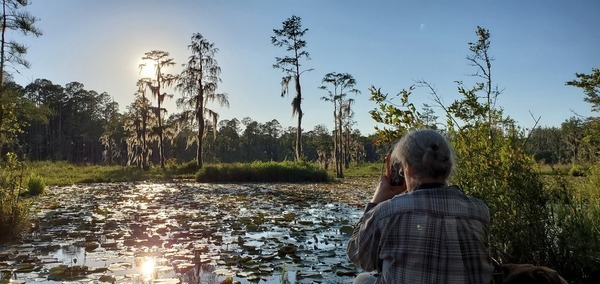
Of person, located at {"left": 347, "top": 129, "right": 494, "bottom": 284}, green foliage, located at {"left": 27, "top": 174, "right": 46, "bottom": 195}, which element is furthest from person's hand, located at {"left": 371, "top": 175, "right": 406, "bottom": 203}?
green foliage, located at {"left": 27, "top": 174, "right": 46, "bottom": 195}

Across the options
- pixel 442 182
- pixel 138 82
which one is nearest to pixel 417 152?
pixel 442 182

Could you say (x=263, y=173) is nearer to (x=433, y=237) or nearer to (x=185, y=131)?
(x=433, y=237)

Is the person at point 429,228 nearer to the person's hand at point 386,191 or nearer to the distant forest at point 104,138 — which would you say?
the person's hand at point 386,191

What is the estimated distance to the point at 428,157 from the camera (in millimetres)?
1934

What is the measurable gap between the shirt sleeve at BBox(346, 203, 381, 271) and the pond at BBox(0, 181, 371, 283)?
138cm

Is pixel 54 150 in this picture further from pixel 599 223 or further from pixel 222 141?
pixel 599 223

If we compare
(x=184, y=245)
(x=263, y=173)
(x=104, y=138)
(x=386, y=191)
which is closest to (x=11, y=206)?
(x=184, y=245)

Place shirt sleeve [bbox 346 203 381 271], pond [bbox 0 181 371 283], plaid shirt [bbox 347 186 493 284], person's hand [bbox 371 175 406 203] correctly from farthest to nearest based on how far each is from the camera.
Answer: pond [bbox 0 181 371 283], person's hand [bbox 371 175 406 203], shirt sleeve [bbox 346 203 381 271], plaid shirt [bbox 347 186 493 284]

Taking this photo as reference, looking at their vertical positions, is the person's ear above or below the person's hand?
above

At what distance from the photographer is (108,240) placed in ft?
21.5

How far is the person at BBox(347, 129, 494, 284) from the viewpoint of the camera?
6.07 ft

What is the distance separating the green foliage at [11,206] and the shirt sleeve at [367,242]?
6461 millimetres

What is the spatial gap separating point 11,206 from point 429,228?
23.0 feet

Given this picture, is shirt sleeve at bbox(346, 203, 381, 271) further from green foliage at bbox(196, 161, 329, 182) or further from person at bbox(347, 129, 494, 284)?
green foliage at bbox(196, 161, 329, 182)
